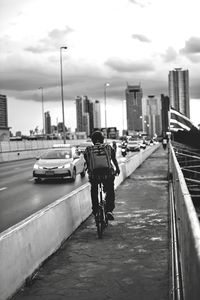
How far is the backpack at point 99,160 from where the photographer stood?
7.60m

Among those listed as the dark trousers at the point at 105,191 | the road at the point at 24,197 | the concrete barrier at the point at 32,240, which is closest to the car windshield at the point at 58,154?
the road at the point at 24,197

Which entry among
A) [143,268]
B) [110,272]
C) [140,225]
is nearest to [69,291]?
[110,272]

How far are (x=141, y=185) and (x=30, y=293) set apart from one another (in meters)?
12.5

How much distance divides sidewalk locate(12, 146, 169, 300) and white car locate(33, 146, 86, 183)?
9.23 meters

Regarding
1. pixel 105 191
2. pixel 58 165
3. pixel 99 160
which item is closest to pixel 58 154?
pixel 58 165

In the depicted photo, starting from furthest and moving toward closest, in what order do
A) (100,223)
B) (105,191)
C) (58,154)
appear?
(58,154), (105,191), (100,223)

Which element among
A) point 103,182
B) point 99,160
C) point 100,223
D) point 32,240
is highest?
point 99,160

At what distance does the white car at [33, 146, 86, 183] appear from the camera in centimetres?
1869

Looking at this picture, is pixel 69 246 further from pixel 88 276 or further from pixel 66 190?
pixel 66 190

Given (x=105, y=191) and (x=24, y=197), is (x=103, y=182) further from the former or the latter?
(x=24, y=197)

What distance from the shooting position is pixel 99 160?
761 centimetres

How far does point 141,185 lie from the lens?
1727 centimetres

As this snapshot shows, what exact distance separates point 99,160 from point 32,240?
90.2 inches

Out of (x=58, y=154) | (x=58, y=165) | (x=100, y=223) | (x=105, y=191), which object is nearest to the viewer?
(x=100, y=223)
